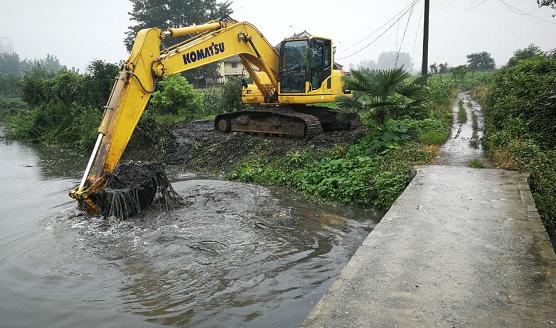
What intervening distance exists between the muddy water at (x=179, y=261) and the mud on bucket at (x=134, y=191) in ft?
0.80

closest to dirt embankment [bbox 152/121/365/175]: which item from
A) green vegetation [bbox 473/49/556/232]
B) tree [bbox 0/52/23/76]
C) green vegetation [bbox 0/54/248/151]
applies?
green vegetation [bbox 473/49/556/232]

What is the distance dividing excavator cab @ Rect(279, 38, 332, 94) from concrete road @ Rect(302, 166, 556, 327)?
6469mm

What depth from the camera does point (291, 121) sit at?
11727mm

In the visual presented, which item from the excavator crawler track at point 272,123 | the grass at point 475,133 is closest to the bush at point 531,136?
the grass at point 475,133

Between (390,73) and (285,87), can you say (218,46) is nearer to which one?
(285,87)

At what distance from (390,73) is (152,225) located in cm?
631

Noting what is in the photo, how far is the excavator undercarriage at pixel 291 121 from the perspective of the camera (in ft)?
37.5

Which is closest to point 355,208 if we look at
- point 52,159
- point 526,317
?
point 526,317

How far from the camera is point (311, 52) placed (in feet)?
38.1

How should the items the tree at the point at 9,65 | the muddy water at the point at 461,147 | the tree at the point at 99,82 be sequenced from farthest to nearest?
1. the tree at the point at 9,65
2. the tree at the point at 99,82
3. the muddy water at the point at 461,147

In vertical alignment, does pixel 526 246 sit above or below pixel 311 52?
below

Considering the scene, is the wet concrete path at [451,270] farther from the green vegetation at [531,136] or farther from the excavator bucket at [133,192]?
the excavator bucket at [133,192]

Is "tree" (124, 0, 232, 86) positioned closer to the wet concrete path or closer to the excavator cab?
the excavator cab

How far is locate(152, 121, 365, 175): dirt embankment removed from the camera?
10938mm
